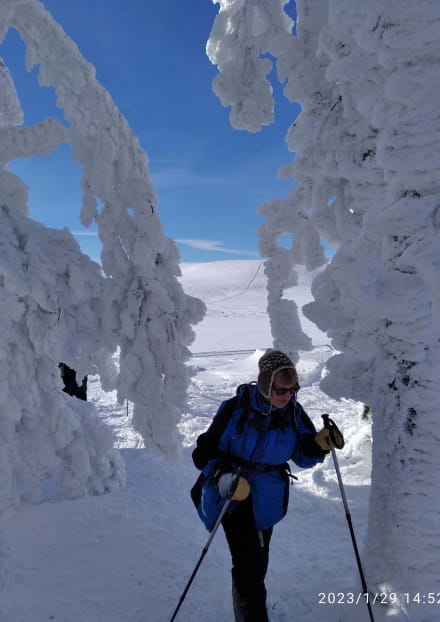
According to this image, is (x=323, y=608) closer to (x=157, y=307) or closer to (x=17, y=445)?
(x=157, y=307)

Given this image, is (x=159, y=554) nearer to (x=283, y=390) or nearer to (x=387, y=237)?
(x=283, y=390)

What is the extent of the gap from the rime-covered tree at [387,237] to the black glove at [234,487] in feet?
3.74

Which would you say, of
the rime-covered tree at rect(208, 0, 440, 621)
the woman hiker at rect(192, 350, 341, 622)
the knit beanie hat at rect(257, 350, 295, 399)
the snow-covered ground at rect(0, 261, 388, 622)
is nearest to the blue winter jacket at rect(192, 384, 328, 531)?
the woman hiker at rect(192, 350, 341, 622)

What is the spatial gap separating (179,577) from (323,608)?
4.34ft

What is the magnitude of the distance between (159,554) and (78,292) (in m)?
2.78

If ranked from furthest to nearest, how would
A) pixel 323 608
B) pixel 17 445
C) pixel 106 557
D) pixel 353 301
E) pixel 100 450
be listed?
pixel 100 450, pixel 17 445, pixel 106 557, pixel 323 608, pixel 353 301

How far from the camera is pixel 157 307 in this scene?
4.29 m

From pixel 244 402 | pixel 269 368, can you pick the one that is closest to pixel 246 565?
pixel 244 402

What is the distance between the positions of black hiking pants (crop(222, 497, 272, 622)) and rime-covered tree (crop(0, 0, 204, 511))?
6.41 feet

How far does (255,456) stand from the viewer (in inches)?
102

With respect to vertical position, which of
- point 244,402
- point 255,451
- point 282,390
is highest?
point 282,390

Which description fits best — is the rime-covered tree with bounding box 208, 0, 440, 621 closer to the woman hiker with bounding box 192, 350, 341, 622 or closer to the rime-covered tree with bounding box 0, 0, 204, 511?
the woman hiker with bounding box 192, 350, 341, 622

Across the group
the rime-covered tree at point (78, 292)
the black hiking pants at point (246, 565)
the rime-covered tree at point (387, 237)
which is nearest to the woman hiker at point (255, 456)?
the black hiking pants at point (246, 565)

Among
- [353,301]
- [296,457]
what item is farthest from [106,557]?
[353,301]
